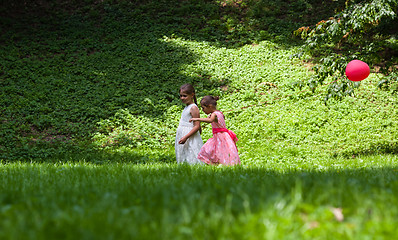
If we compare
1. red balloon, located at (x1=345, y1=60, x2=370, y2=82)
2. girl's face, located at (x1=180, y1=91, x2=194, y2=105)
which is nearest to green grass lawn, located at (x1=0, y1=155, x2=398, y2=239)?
girl's face, located at (x1=180, y1=91, x2=194, y2=105)

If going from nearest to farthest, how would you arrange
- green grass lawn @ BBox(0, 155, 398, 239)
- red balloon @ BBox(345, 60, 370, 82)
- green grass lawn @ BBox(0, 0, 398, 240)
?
1. green grass lawn @ BBox(0, 155, 398, 239)
2. green grass lawn @ BBox(0, 0, 398, 240)
3. red balloon @ BBox(345, 60, 370, 82)

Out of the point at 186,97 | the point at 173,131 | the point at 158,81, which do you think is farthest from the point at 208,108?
the point at 158,81

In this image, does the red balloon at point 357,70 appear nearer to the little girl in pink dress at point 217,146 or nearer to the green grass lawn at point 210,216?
the little girl in pink dress at point 217,146

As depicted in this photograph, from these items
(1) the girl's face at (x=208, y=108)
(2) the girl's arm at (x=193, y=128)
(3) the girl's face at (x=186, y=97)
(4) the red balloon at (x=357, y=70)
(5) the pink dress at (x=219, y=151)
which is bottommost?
(5) the pink dress at (x=219, y=151)

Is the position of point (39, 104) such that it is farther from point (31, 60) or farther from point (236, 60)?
point (236, 60)

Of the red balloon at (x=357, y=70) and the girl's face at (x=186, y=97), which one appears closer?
the girl's face at (x=186, y=97)

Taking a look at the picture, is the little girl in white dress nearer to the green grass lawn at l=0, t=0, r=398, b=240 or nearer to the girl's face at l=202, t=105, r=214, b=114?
the girl's face at l=202, t=105, r=214, b=114

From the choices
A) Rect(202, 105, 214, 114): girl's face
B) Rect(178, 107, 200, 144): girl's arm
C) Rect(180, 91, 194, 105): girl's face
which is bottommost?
Rect(178, 107, 200, 144): girl's arm

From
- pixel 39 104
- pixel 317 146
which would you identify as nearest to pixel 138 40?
pixel 39 104

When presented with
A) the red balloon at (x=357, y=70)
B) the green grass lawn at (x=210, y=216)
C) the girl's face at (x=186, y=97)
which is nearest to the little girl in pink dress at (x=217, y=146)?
Result: the girl's face at (x=186, y=97)

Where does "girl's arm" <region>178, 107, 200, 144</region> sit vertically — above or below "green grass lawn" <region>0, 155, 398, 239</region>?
above

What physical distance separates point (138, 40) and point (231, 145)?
44.0 ft

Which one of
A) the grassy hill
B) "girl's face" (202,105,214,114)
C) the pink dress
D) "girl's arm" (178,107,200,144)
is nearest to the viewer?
"girl's arm" (178,107,200,144)

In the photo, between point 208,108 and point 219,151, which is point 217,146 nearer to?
point 219,151
